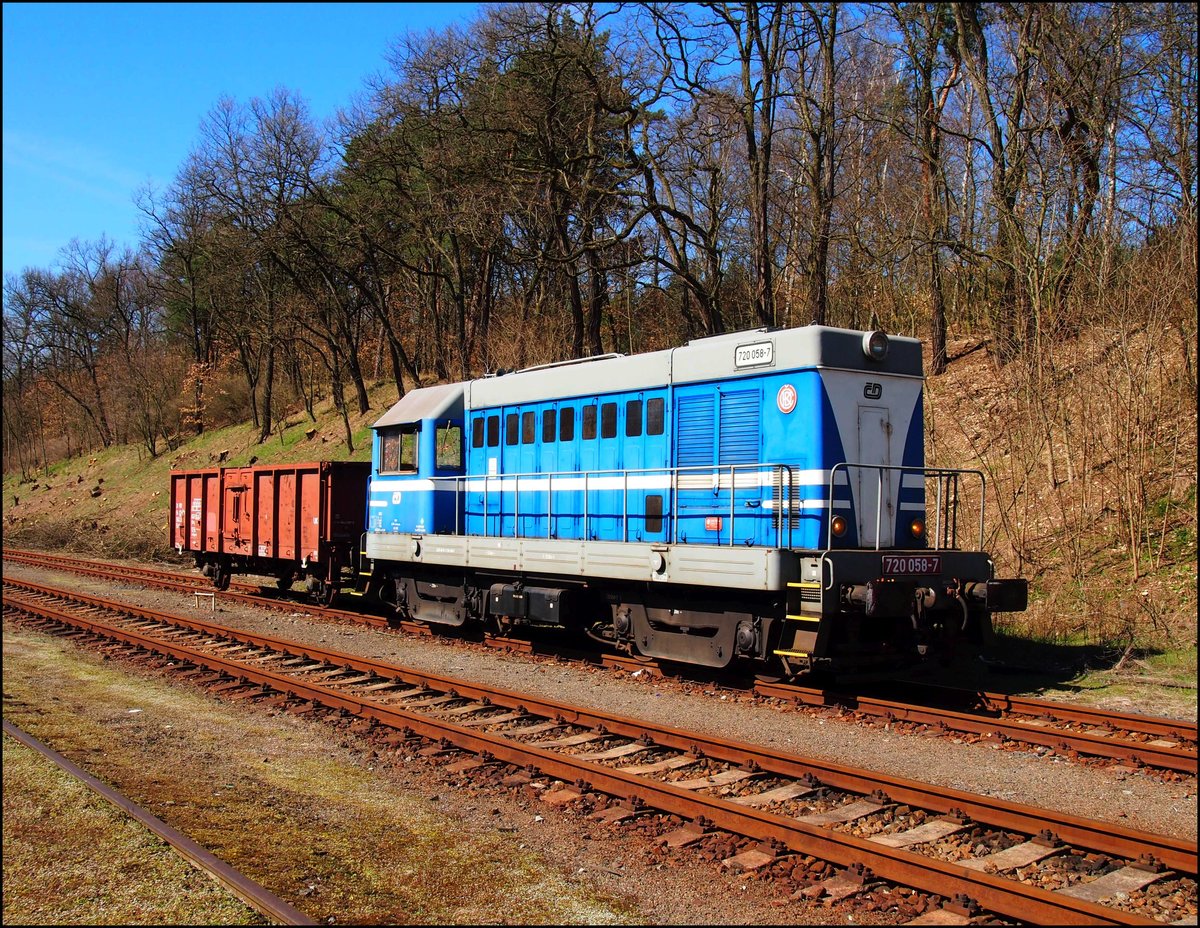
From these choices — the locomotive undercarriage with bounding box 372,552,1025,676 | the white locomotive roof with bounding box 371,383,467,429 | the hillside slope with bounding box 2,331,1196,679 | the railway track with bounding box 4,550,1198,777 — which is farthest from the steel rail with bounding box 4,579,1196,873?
the hillside slope with bounding box 2,331,1196,679

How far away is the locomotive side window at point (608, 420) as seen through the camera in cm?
1243

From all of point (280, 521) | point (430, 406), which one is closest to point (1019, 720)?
point (430, 406)

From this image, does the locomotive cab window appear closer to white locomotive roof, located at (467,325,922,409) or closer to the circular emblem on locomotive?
white locomotive roof, located at (467,325,922,409)

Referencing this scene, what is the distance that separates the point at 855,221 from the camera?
22859 millimetres

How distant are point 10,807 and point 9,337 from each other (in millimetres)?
54992

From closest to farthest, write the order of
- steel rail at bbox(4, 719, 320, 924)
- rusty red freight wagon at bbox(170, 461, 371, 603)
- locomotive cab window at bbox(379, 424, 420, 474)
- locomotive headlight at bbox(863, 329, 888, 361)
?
steel rail at bbox(4, 719, 320, 924)
locomotive headlight at bbox(863, 329, 888, 361)
locomotive cab window at bbox(379, 424, 420, 474)
rusty red freight wagon at bbox(170, 461, 371, 603)

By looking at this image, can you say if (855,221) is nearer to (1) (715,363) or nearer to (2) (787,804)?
(1) (715,363)

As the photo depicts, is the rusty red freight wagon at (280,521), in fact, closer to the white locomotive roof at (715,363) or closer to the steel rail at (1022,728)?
the white locomotive roof at (715,363)

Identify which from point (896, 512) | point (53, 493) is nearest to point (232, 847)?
point (896, 512)

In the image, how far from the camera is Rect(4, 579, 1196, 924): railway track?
518 centimetres

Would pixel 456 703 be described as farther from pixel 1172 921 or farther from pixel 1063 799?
pixel 1172 921

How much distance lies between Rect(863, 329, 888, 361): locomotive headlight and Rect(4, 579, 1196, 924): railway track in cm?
479

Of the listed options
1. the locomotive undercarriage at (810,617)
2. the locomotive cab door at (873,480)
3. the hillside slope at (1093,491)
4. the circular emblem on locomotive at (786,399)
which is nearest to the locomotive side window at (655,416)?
the circular emblem on locomotive at (786,399)

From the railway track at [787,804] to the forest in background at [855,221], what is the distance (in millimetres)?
7912
